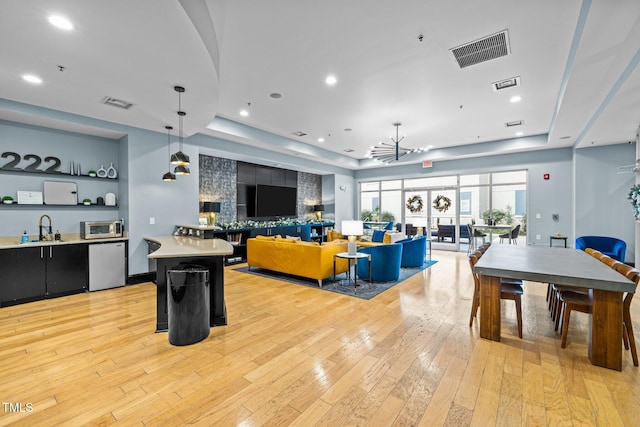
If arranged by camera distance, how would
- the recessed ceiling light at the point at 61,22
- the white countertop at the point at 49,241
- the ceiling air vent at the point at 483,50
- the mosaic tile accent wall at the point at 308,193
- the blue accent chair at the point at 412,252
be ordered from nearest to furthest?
the recessed ceiling light at the point at 61,22 < the ceiling air vent at the point at 483,50 < the white countertop at the point at 49,241 < the blue accent chair at the point at 412,252 < the mosaic tile accent wall at the point at 308,193

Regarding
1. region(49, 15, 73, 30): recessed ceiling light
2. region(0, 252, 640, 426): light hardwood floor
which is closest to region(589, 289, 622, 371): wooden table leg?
region(0, 252, 640, 426): light hardwood floor

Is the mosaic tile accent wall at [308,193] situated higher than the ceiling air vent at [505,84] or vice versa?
the ceiling air vent at [505,84]

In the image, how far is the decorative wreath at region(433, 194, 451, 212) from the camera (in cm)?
970

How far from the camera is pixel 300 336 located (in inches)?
123

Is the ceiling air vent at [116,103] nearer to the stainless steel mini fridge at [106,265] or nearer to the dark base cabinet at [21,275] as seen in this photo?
the stainless steel mini fridge at [106,265]

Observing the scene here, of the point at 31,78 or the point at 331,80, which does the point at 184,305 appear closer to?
the point at 31,78

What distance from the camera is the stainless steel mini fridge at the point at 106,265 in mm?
4824

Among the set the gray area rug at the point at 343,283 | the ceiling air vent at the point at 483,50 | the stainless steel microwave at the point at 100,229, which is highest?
the ceiling air vent at the point at 483,50

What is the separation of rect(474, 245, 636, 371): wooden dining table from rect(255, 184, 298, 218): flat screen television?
6.44 meters

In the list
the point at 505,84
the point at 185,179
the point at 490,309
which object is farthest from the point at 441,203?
the point at 185,179

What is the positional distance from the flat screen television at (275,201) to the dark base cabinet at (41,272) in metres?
4.47

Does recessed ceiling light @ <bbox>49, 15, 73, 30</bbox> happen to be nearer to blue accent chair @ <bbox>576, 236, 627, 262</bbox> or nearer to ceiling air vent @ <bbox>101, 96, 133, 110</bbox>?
ceiling air vent @ <bbox>101, 96, 133, 110</bbox>

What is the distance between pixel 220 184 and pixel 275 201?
1.91 metres

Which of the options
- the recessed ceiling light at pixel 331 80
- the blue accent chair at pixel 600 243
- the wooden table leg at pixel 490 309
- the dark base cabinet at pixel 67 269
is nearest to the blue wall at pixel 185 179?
the dark base cabinet at pixel 67 269
